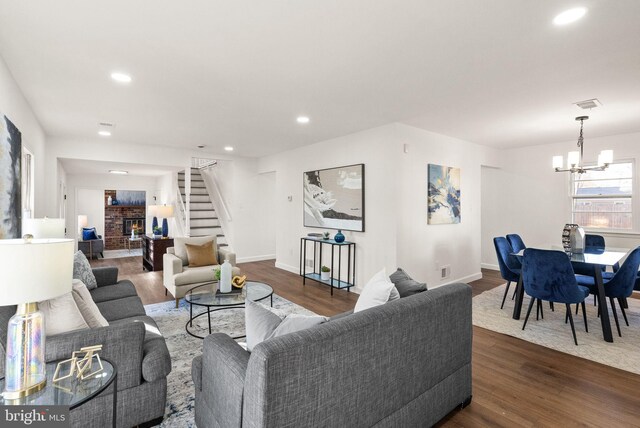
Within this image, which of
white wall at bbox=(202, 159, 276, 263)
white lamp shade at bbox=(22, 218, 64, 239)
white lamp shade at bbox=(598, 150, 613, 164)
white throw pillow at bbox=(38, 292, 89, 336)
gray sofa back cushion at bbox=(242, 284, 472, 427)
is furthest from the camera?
white wall at bbox=(202, 159, 276, 263)

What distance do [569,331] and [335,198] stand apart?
11.4ft

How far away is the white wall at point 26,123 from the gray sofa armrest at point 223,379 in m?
2.63

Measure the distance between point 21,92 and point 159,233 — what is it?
12.4 ft

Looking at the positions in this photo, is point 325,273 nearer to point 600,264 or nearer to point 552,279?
point 552,279

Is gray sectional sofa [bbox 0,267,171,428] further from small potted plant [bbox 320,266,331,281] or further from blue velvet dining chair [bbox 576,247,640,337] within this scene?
blue velvet dining chair [bbox 576,247,640,337]

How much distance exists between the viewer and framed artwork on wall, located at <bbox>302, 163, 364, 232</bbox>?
16.2 feet

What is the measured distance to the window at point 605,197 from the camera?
511 cm

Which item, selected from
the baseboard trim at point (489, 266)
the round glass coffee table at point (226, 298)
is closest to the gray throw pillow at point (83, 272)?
the round glass coffee table at point (226, 298)

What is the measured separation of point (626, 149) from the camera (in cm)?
503

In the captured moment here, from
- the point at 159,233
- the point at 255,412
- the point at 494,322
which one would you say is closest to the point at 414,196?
the point at 494,322

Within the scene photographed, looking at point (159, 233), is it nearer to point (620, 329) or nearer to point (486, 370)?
point (486, 370)

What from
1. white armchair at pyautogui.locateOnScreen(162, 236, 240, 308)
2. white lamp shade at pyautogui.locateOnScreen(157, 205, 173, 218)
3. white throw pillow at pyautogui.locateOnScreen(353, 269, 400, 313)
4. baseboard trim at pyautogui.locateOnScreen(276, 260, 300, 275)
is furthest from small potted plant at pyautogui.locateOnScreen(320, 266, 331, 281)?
white lamp shade at pyautogui.locateOnScreen(157, 205, 173, 218)

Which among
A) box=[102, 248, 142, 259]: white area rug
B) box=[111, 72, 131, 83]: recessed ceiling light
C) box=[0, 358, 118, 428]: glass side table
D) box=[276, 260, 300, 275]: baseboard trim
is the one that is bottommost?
box=[102, 248, 142, 259]: white area rug

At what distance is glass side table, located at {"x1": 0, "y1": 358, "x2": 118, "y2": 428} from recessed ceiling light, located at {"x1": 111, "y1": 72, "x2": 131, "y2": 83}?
2465 mm
